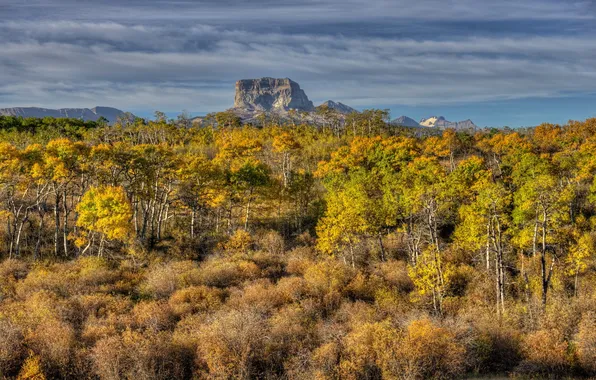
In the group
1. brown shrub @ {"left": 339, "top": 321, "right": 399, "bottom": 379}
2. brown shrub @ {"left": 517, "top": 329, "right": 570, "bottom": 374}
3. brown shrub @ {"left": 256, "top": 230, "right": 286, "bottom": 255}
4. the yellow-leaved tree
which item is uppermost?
the yellow-leaved tree

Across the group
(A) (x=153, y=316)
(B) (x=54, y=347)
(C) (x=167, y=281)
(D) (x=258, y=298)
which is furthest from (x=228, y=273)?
(B) (x=54, y=347)

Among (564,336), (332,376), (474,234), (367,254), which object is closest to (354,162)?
(367,254)

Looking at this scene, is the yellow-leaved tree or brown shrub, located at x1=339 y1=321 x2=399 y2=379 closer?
brown shrub, located at x1=339 y1=321 x2=399 y2=379

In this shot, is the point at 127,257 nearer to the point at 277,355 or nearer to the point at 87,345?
the point at 87,345

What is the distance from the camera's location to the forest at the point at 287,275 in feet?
73.4

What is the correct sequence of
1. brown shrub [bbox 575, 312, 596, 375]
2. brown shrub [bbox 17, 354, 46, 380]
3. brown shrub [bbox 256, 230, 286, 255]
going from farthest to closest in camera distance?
brown shrub [bbox 256, 230, 286, 255] < brown shrub [bbox 575, 312, 596, 375] < brown shrub [bbox 17, 354, 46, 380]

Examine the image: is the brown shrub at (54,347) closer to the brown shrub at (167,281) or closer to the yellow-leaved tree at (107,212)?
the brown shrub at (167,281)

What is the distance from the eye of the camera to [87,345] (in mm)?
23453

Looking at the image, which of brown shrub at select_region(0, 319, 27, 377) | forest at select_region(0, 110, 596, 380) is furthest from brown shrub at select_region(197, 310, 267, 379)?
brown shrub at select_region(0, 319, 27, 377)

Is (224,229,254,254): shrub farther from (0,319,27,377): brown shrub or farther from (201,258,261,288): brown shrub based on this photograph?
(0,319,27,377): brown shrub

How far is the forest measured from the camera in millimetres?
22359

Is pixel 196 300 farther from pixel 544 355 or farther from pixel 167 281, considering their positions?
pixel 544 355

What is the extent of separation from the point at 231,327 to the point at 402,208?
1072 inches

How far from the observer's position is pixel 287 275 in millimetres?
39438
